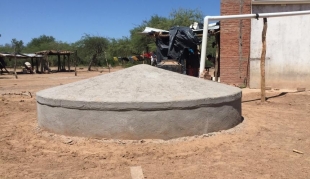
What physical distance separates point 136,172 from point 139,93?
5.21ft

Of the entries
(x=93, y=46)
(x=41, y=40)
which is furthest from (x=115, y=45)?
(x=41, y=40)

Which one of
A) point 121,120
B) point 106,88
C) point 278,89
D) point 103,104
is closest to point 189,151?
point 121,120

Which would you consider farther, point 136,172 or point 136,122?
point 136,122

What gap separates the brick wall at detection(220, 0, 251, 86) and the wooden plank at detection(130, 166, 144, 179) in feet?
28.4

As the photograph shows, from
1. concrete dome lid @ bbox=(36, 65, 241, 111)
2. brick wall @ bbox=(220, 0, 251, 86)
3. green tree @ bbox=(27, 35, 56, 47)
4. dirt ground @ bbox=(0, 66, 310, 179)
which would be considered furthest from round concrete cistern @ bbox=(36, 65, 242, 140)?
green tree @ bbox=(27, 35, 56, 47)

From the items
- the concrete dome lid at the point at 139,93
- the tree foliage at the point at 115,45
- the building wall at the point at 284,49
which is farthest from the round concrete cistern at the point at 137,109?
the tree foliage at the point at 115,45

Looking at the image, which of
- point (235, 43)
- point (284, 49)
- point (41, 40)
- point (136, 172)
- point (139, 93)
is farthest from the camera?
point (41, 40)

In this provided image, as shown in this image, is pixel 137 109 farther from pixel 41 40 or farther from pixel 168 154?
pixel 41 40

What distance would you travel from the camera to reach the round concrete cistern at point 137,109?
505 cm

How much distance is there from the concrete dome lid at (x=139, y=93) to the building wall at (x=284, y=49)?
6.26 m

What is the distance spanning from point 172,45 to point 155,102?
8052mm

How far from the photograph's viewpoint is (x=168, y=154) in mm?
4688

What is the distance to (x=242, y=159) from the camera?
448cm

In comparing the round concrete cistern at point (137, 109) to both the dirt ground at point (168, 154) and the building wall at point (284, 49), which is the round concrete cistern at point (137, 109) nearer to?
the dirt ground at point (168, 154)
